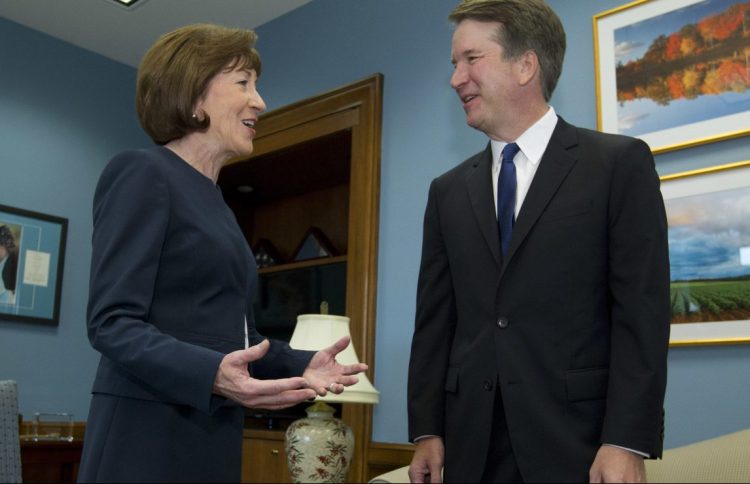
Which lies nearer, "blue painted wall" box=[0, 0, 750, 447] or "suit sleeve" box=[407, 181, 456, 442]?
"suit sleeve" box=[407, 181, 456, 442]

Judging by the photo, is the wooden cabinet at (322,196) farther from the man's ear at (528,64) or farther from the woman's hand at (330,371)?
the woman's hand at (330,371)

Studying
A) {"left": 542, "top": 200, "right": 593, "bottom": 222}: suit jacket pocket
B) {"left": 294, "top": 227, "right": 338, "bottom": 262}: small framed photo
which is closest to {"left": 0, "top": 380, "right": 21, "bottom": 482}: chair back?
{"left": 542, "top": 200, "right": 593, "bottom": 222}: suit jacket pocket

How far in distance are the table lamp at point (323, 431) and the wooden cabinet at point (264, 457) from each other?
90 cm

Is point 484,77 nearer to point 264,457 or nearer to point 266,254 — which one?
point 264,457

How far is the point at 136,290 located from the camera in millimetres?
1210

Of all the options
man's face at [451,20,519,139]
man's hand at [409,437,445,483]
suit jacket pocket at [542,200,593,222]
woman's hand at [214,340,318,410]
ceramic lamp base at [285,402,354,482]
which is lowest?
ceramic lamp base at [285,402,354,482]

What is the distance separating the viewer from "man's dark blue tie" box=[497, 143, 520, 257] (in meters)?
1.62

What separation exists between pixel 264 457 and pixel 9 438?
6.77ft

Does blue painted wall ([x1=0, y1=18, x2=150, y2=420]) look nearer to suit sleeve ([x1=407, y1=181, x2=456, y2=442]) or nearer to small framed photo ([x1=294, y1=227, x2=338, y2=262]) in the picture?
small framed photo ([x1=294, y1=227, x2=338, y2=262])

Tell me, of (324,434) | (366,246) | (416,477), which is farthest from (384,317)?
(416,477)

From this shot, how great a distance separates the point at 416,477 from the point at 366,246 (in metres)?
1.88

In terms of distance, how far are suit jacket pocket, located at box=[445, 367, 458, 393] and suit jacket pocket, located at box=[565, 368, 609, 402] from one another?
245mm

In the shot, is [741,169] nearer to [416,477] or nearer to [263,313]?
[416,477]

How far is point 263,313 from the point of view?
178 inches
